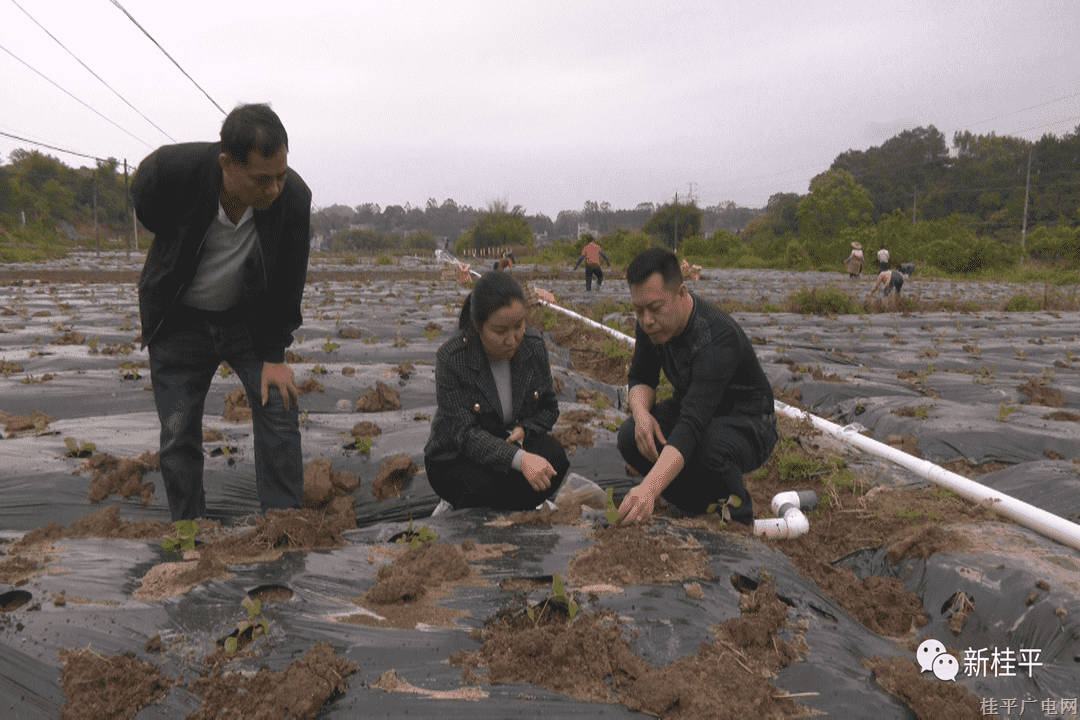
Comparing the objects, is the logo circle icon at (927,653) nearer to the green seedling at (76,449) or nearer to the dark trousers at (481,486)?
the dark trousers at (481,486)

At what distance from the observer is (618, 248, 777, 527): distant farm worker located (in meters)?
2.40

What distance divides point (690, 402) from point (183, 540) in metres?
1.85

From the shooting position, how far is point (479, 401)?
8.57 feet

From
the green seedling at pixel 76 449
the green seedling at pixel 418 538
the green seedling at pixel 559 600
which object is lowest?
the green seedling at pixel 418 538

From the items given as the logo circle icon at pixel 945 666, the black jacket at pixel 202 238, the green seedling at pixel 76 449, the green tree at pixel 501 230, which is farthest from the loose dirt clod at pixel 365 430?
the green tree at pixel 501 230

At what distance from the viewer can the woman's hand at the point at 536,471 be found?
2.33 meters

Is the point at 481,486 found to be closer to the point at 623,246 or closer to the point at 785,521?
the point at 785,521

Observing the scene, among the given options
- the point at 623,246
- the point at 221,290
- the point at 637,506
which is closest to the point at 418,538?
the point at 637,506

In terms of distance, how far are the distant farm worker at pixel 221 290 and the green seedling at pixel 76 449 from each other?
101cm

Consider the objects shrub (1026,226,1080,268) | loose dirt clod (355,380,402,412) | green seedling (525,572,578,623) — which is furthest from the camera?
shrub (1026,226,1080,268)

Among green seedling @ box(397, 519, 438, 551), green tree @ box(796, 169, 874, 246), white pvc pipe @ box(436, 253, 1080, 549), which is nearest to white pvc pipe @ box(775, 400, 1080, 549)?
white pvc pipe @ box(436, 253, 1080, 549)

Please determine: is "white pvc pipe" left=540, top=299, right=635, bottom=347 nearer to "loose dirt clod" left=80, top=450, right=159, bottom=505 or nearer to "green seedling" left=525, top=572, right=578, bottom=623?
"loose dirt clod" left=80, top=450, right=159, bottom=505

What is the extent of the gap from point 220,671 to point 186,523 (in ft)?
2.59

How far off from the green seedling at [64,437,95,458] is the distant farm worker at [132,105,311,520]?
101 cm
